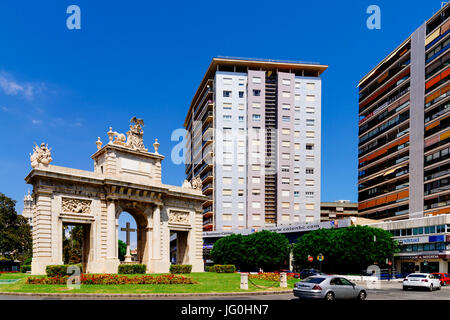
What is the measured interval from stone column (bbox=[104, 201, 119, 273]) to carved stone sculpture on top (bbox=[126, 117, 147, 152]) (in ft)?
23.0

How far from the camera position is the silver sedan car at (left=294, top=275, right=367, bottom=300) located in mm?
19500

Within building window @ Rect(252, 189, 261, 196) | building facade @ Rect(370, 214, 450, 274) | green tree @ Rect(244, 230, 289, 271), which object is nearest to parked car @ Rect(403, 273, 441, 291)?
building facade @ Rect(370, 214, 450, 274)

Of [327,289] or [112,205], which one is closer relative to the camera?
[327,289]

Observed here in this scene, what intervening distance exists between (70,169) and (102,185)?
353 cm

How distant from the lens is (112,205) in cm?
4191

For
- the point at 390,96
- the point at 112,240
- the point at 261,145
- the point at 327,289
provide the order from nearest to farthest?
the point at 327,289 < the point at 112,240 < the point at 390,96 < the point at 261,145

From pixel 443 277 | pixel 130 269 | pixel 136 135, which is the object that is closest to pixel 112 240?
pixel 130 269

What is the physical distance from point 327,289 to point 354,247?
3807 centimetres

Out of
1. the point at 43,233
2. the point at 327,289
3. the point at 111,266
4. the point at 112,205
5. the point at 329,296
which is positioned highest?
the point at 112,205

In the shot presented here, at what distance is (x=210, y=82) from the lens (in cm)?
9369

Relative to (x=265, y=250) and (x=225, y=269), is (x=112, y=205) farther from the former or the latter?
(x=265, y=250)

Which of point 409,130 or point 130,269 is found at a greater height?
point 409,130
